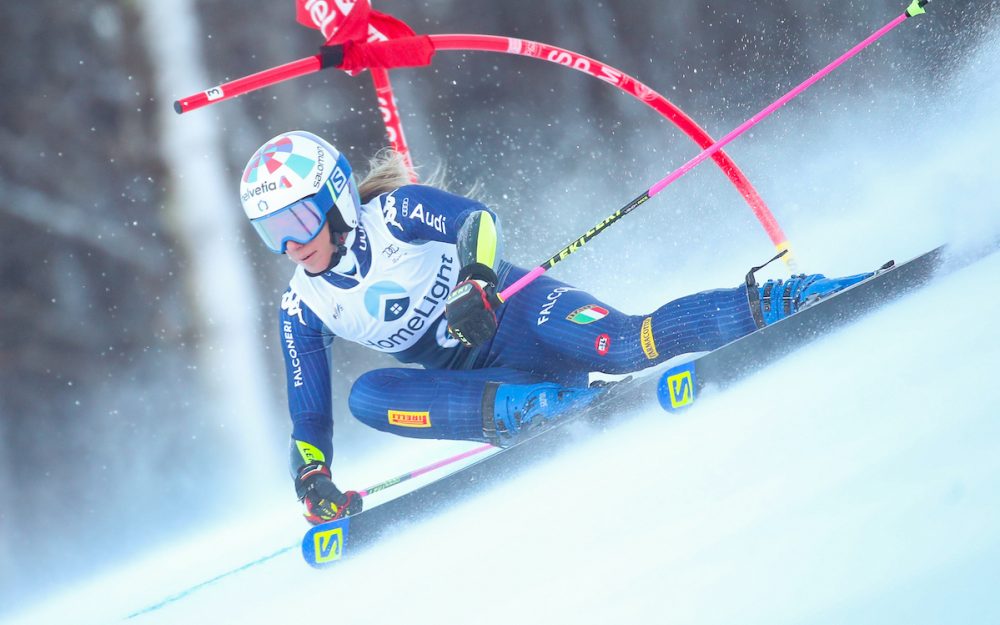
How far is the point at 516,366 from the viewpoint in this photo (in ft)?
10.7

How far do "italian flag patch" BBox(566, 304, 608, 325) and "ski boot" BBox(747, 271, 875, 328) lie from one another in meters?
0.47

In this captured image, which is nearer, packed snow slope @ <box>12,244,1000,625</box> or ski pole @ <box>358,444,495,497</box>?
packed snow slope @ <box>12,244,1000,625</box>

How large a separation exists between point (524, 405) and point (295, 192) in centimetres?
91

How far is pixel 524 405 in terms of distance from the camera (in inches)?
118

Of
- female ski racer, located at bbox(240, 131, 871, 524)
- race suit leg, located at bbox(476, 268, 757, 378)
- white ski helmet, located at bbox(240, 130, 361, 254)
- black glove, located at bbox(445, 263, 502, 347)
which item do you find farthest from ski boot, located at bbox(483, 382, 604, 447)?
white ski helmet, located at bbox(240, 130, 361, 254)

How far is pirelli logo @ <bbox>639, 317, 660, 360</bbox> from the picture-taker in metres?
2.92

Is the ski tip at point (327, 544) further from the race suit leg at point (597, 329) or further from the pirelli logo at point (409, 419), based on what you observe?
the race suit leg at point (597, 329)

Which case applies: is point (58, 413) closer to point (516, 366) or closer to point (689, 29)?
point (516, 366)

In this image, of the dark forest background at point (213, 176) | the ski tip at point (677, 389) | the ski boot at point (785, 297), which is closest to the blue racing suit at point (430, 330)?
the ski boot at point (785, 297)

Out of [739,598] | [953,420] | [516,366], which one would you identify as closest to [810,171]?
[516,366]

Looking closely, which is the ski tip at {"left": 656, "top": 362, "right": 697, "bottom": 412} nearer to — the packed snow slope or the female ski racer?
the packed snow slope

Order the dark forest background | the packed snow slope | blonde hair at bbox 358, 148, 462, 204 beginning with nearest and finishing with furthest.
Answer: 1. the packed snow slope
2. blonde hair at bbox 358, 148, 462, 204
3. the dark forest background

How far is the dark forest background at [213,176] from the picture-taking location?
485 cm

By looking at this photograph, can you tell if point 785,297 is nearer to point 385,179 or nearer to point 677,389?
point 677,389
